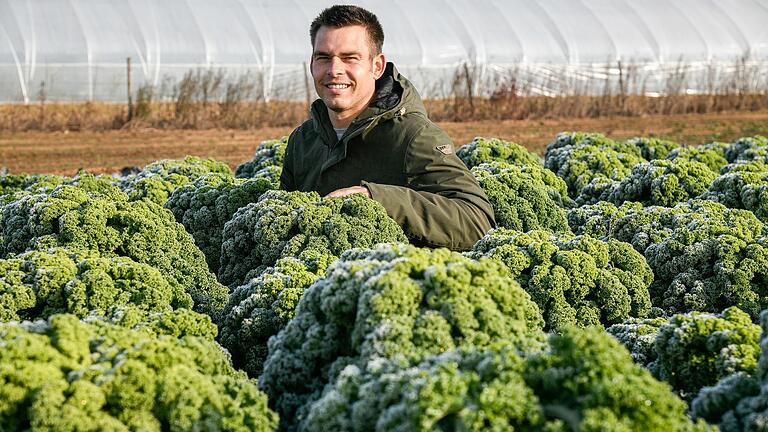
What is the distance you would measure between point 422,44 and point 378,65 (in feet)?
92.6

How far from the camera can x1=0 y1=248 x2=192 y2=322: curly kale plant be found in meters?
4.43

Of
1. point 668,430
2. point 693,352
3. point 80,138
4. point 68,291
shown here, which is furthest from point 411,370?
point 80,138

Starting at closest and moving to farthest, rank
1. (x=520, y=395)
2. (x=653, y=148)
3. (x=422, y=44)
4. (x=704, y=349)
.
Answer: (x=520, y=395) < (x=704, y=349) < (x=653, y=148) < (x=422, y=44)

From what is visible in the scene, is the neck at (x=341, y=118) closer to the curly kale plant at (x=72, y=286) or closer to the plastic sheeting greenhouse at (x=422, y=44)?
the curly kale plant at (x=72, y=286)

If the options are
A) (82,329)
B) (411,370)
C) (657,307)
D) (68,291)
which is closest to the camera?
(411,370)

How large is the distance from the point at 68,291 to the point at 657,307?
3.73m

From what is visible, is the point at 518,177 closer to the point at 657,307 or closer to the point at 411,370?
the point at 657,307

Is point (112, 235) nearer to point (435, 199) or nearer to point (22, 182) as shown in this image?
point (435, 199)

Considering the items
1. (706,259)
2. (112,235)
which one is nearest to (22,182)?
(112,235)

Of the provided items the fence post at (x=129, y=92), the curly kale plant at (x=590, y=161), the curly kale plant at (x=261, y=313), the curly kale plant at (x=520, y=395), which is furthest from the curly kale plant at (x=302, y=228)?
the fence post at (x=129, y=92)

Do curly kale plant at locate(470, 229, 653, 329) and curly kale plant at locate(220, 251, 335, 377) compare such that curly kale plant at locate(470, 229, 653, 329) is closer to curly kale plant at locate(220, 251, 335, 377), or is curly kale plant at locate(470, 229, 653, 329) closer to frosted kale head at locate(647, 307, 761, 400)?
frosted kale head at locate(647, 307, 761, 400)

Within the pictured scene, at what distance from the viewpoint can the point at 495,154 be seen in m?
9.91

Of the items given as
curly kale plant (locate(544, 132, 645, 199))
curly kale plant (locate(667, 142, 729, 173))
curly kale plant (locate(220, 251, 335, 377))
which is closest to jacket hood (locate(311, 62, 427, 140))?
curly kale plant (locate(220, 251, 335, 377))

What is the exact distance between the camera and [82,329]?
3.42 m
